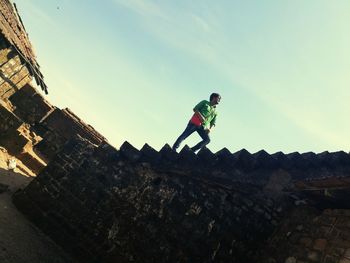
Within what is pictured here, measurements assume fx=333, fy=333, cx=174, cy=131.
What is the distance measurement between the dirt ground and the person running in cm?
406

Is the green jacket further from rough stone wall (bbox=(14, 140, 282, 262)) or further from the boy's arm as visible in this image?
rough stone wall (bbox=(14, 140, 282, 262))

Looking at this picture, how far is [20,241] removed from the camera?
19.2ft

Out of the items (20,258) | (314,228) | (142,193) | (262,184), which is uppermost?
(262,184)

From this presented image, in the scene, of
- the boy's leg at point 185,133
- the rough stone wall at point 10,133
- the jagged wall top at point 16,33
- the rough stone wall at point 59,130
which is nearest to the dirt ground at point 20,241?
the rough stone wall at point 10,133

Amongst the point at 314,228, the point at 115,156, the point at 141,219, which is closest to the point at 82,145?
the point at 115,156

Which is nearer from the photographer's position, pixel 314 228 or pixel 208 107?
pixel 314 228

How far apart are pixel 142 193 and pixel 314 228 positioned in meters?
3.26

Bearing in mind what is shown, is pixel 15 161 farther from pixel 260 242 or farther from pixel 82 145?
pixel 260 242

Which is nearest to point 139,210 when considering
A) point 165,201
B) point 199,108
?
point 165,201

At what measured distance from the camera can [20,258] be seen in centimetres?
536

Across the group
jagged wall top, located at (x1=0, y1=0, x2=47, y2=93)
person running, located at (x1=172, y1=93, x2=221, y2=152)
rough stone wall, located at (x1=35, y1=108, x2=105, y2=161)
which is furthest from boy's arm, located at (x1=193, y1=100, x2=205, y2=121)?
jagged wall top, located at (x1=0, y1=0, x2=47, y2=93)

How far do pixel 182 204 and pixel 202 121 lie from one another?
3.22 meters

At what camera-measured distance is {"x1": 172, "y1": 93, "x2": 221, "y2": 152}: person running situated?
30.0 ft

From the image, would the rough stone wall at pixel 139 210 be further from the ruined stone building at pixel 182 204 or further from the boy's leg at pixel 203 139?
the boy's leg at pixel 203 139
